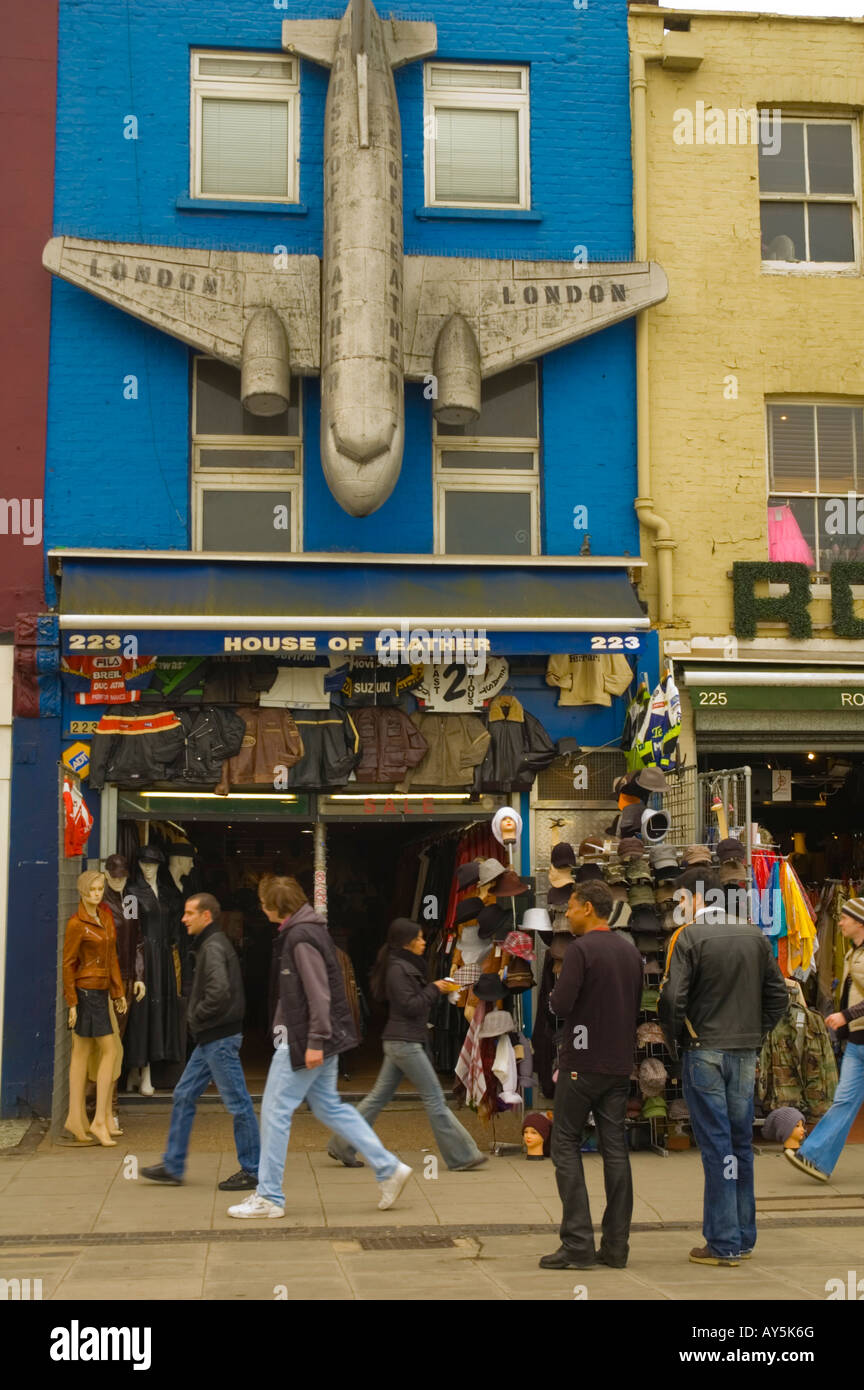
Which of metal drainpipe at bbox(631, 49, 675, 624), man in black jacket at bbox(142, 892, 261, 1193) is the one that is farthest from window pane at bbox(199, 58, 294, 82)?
man in black jacket at bbox(142, 892, 261, 1193)

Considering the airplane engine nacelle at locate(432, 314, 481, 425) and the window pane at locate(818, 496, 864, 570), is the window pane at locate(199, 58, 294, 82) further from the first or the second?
the window pane at locate(818, 496, 864, 570)

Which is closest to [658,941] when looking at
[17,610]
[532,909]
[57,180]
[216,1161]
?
[532,909]

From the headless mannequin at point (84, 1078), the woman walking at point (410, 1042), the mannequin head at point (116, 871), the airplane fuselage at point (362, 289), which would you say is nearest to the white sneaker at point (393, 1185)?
the woman walking at point (410, 1042)

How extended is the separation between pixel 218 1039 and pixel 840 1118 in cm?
411

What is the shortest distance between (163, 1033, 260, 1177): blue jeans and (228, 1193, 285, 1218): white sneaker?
63 centimetres

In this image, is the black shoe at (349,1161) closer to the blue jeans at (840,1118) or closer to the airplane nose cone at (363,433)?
the blue jeans at (840,1118)

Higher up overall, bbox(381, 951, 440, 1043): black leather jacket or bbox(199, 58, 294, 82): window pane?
bbox(199, 58, 294, 82): window pane

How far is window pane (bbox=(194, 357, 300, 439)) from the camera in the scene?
1370 cm

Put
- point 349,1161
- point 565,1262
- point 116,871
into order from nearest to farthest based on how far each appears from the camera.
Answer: point 565,1262 < point 349,1161 < point 116,871

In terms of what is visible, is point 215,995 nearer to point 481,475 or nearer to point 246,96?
point 481,475

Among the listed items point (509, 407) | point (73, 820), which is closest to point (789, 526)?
point (509, 407)

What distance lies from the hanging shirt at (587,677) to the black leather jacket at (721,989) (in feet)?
17.6

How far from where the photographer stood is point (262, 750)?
13.0m

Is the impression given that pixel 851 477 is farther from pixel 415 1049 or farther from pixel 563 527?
pixel 415 1049
